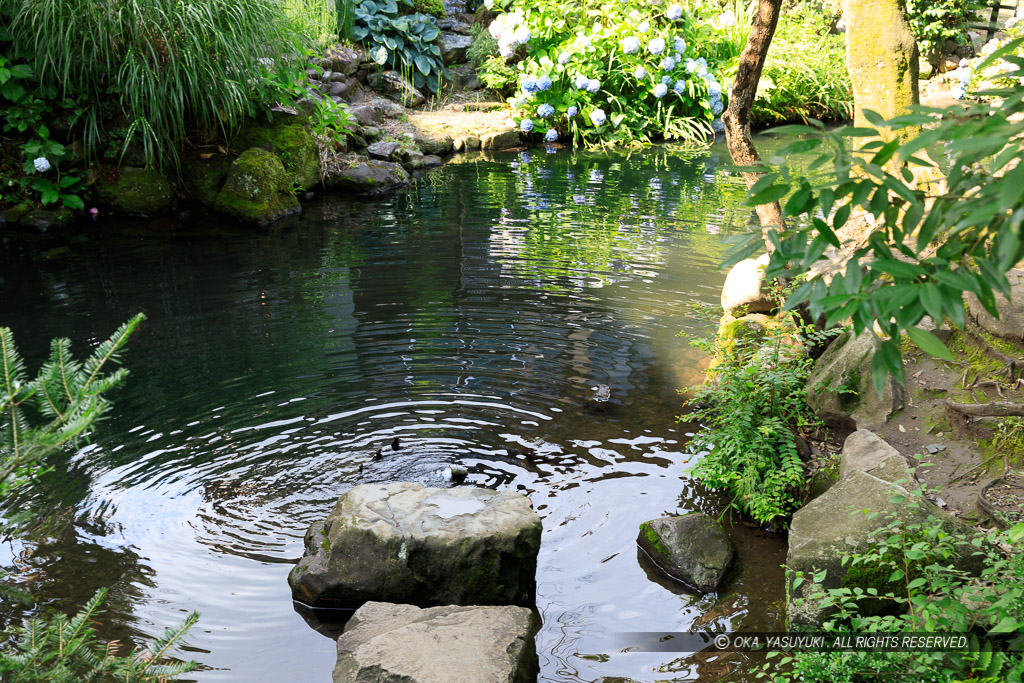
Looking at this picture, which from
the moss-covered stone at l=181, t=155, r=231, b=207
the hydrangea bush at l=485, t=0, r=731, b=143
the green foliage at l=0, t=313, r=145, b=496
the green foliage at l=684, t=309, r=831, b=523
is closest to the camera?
the green foliage at l=0, t=313, r=145, b=496

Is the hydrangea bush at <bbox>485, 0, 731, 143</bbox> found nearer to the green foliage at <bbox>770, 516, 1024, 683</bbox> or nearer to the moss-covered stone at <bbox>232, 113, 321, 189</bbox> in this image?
Result: the moss-covered stone at <bbox>232, 113, 321, 189</bbox>

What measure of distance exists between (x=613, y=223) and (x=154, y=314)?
499cm

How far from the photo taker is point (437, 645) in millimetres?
2781

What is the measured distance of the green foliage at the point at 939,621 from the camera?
92.3 inches

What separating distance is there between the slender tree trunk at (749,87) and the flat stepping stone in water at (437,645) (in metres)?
3.37

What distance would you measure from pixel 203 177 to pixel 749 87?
21.0ft

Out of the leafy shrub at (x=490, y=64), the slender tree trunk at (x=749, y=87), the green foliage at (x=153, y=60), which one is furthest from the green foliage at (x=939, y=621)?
the leafy shrub at (x=490, y=64)

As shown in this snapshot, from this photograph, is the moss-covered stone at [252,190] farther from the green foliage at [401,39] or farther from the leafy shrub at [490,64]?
the leafy shrub at [490,64]

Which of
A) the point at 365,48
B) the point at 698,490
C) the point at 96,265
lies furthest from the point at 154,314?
the point at 365,48

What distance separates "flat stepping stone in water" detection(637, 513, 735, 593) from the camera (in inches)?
132

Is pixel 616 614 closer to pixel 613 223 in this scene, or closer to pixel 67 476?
pixel 67 476

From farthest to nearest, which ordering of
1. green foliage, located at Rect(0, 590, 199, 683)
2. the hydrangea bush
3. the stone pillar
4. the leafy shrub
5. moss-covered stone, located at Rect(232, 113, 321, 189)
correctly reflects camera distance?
1. the leafy shrub
2. the hydrangea bush
3. moss-covered stone, located at Rect(232, 113, 321, 189)
4. the stone pillar
5. green foliage, located at Rect(0, 590, 199, 683)

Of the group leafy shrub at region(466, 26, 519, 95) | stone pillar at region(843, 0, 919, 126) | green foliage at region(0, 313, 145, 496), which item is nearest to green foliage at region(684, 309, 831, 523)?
stone pillar at region(843, 0, 919, 126)

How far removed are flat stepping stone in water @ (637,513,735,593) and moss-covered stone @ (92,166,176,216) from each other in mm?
7690
